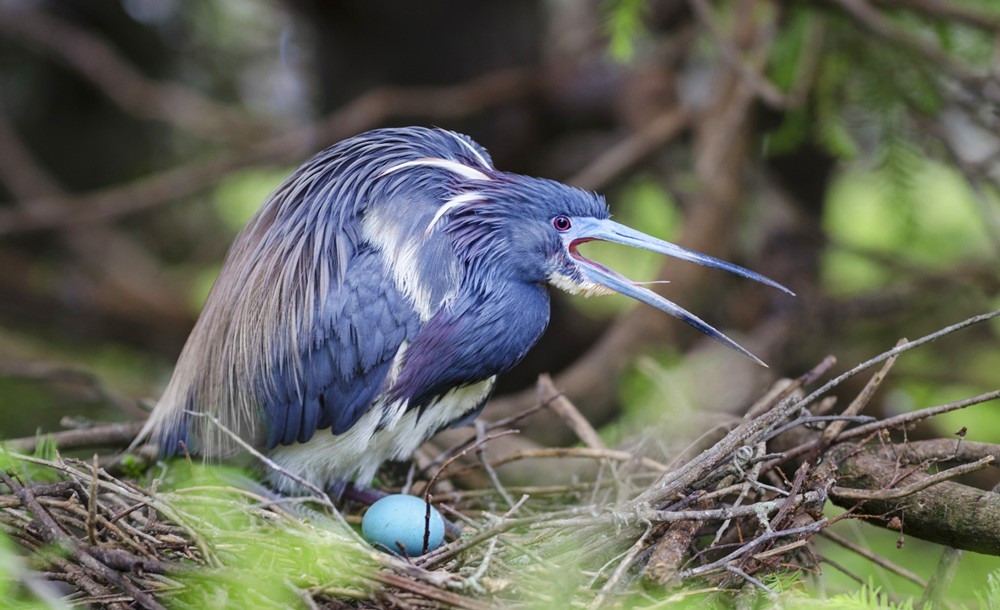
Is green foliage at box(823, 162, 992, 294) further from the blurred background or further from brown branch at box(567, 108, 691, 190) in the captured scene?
brown branch at box(567, 108, 691, 190)

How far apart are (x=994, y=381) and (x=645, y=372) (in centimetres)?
202

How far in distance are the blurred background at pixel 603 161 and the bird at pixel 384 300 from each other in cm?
64

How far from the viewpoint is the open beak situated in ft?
8.29

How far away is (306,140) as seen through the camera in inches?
180

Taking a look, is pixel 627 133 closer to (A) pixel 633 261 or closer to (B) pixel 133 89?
(A) pixel 633 261

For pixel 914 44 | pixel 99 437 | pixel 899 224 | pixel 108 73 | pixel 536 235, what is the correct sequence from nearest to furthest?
pixel 536 235 < pixel 99 437 < pixel 914 44 < pixel 899 224 < pixel 108 73

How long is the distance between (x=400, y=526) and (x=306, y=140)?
2588 mm

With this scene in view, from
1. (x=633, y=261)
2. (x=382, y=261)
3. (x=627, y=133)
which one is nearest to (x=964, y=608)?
(x=382, y=261)

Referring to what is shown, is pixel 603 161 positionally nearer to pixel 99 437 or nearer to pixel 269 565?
pixel 99 437

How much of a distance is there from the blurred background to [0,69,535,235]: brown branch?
16mm

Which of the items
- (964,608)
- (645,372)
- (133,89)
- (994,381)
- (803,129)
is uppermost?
(133,89)

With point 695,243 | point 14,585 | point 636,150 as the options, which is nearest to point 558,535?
point 14,585

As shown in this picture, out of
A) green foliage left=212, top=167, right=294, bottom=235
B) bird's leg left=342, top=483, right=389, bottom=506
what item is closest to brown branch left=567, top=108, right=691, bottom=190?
bird's leg left=342, top=483, right=389, bottom=506

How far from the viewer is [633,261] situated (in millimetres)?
5871
